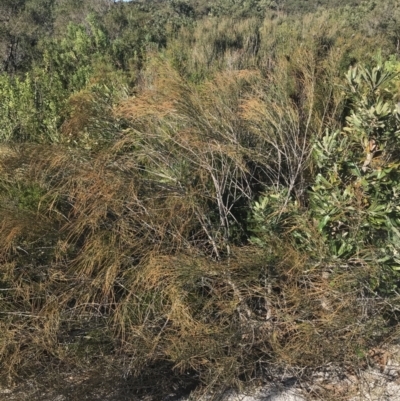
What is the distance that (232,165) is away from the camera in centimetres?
332

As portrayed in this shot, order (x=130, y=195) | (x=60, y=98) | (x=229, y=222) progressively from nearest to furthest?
(x=130, y=195) < (x=229, y=222) < (x=60, y=98)

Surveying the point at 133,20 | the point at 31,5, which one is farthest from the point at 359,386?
the point at 31,5

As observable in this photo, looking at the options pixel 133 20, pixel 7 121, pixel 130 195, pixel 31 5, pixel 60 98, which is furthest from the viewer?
pixel 31 5

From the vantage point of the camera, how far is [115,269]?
8.96 ft

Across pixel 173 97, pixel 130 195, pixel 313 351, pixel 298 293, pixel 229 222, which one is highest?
pixel 173 97

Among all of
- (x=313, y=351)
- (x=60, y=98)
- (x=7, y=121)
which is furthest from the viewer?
(x=60, y=98)

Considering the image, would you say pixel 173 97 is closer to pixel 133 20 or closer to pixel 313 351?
pixel 313 351

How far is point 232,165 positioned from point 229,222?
43 centimetres

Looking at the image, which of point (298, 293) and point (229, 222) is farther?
point (229, 222)

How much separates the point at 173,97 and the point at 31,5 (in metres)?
18.8

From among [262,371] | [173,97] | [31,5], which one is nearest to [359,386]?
[262,371]

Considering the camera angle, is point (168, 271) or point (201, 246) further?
point (201, 246)

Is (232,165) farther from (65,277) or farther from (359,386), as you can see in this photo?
(359,386)

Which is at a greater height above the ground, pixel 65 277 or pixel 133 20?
pixel 133 20
